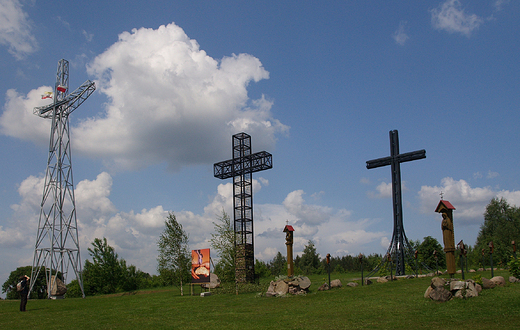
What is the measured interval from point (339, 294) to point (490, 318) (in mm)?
9748

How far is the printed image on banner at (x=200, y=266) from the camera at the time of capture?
3219cm

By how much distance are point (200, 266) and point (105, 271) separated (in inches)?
981

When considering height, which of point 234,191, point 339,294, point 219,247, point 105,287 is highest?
point 234,191

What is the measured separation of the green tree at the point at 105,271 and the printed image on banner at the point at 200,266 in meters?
24.2

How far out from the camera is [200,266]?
32406mm

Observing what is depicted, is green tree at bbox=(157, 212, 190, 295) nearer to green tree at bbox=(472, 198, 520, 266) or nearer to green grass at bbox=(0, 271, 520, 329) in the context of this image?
green grass at bbox=(0, 271, 520, 329)

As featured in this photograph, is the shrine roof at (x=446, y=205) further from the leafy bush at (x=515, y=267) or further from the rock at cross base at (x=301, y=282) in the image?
the rock at cross base at (x=301, y=282)

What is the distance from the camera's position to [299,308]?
16594mm

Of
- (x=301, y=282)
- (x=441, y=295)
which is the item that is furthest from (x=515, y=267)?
(x=301, y=282)

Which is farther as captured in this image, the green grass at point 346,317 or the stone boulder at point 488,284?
the stone boulder at point 488,284

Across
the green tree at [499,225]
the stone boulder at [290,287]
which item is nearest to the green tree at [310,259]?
the green tree at [499,225]

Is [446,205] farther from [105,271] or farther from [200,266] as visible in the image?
[105,271]

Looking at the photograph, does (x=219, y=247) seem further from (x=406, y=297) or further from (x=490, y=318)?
(x=490, y=318)

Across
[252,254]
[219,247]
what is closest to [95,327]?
[219,247]
